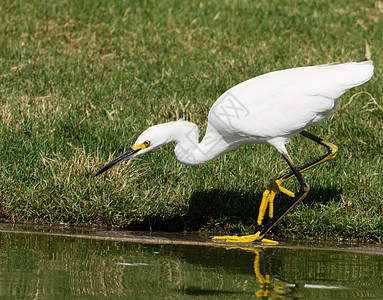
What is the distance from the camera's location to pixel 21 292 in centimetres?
305

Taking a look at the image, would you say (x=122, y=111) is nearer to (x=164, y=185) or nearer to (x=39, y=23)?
(x=164, y=185)

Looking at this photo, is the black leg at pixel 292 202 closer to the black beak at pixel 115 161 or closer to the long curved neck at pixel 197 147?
the long curved neck at pixel 197 147

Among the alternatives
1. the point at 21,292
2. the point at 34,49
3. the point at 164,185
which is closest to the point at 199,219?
the point at 164,185

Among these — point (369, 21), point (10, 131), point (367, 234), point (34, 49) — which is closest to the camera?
point (367, 234)

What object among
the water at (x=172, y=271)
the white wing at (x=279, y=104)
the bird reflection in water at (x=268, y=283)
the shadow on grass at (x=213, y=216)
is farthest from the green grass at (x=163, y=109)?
the bird reflection in water at (x=268, y=283)

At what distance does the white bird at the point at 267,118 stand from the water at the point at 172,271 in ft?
3.07

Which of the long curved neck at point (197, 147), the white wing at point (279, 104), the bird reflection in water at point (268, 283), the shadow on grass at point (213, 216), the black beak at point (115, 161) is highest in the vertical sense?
the white wing at point (279, 104)

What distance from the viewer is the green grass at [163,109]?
18.0ft

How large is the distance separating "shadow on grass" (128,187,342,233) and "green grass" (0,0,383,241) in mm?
13

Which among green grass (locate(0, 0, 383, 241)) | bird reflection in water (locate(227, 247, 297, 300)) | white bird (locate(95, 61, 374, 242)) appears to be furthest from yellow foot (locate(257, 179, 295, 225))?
bird reflection in water (locate(227, 247, 297, 300))

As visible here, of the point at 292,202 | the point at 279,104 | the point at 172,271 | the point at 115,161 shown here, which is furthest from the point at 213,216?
the point at 172,271

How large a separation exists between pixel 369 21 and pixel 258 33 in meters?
2.53

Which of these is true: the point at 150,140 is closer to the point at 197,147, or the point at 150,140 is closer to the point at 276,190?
the point at 197,147

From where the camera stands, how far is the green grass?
548cm
